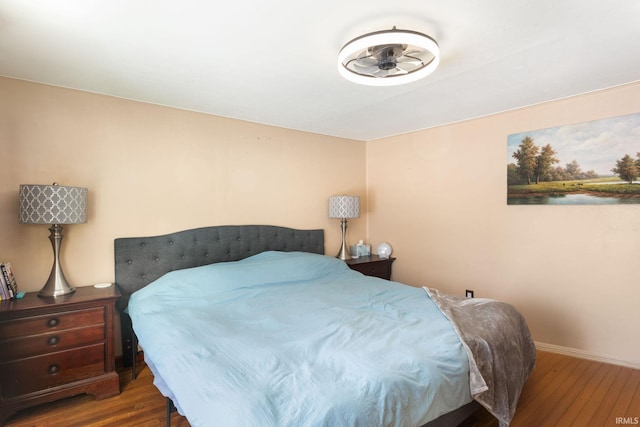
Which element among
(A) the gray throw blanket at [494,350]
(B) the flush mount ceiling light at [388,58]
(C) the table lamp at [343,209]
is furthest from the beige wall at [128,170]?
(A) the gray throw blanket at [494,350]

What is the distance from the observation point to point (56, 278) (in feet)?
7.75

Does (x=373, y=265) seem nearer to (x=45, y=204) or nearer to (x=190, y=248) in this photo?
(x=190, y=248)

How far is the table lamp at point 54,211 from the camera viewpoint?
220cm

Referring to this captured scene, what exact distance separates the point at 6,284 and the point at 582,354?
14.8ft

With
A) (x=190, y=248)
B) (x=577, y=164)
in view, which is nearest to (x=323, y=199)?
(x=190, y=248)

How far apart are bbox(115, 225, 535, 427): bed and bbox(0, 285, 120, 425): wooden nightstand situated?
0.26 metres

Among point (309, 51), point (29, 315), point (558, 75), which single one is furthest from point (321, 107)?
point (29, 315)

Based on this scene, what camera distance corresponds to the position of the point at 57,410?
7.14 ft

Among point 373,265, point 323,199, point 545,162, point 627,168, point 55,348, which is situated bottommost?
point 55,348

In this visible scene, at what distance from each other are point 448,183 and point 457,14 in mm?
2392

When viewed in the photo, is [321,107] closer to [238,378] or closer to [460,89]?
[460,89]

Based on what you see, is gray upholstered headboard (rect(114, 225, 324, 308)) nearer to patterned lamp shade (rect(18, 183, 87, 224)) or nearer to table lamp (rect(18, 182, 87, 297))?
table lamp (rect(18, 182, 87, 297))

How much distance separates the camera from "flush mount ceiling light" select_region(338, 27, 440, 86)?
170 cm

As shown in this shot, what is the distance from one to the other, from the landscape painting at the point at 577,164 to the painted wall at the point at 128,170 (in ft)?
7.54
